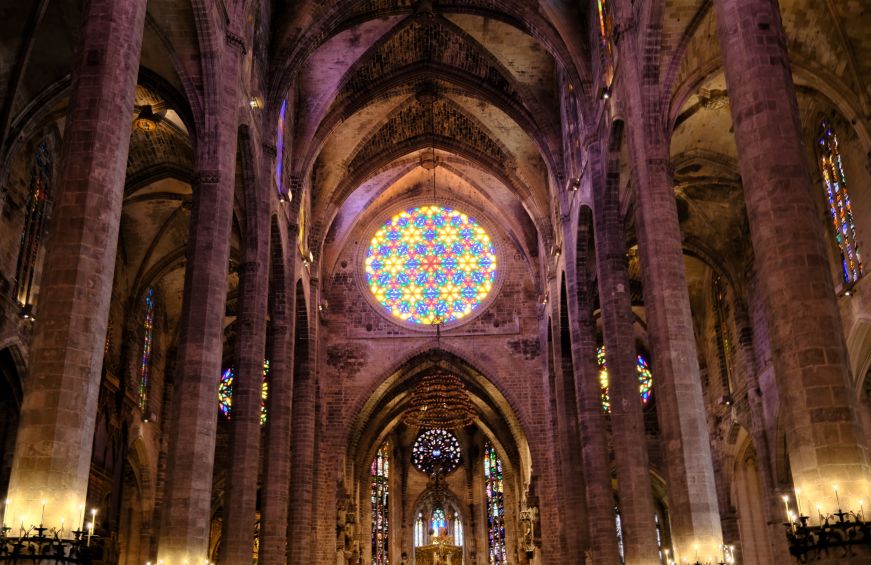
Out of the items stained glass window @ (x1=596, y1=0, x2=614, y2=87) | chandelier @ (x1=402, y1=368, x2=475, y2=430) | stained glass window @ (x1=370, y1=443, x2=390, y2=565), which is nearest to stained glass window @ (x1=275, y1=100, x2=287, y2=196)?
stained glass window @ (x1=596, y1=0, x2=614, y2=87)

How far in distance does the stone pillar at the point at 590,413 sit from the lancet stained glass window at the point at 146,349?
14276 millimetres

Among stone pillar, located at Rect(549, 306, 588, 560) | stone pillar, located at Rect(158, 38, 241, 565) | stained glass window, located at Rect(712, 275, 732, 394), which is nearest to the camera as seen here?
stone pillar, located at Rect(158, 38, 241, 565)

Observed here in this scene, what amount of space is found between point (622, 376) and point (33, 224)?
14.1 metres

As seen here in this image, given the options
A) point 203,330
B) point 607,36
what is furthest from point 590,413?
Answer: point 203,330

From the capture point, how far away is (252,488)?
1900 centimetres

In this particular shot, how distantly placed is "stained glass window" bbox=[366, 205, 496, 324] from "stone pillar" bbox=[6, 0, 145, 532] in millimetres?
25941

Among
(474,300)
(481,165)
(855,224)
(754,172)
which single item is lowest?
(754,172)

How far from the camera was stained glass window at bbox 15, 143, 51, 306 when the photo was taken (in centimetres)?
2062

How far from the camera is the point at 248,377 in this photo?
789 inches

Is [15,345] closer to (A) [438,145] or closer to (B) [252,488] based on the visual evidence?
(B) [252,488]

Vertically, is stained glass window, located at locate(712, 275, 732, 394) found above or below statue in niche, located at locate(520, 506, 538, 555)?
above

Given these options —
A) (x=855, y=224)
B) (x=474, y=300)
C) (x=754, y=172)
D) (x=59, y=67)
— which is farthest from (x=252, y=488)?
(x=474, y=300)

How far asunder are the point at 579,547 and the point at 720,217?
1073cm

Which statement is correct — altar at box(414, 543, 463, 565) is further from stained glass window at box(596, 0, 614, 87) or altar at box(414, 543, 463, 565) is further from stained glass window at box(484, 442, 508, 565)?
stained glass window at box(596, 0, 614, 87)
